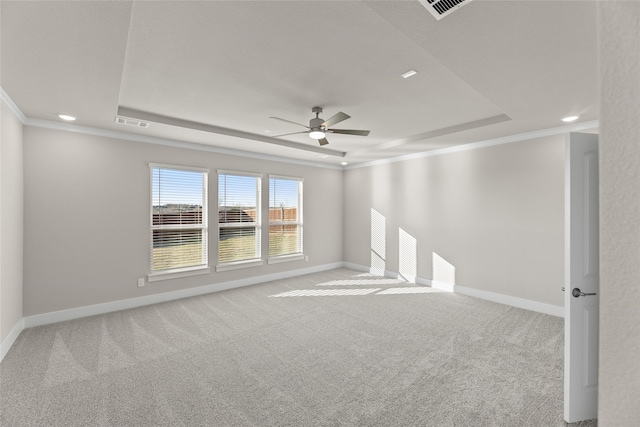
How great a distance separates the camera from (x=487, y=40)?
6.48 feet

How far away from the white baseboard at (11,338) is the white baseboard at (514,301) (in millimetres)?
6237

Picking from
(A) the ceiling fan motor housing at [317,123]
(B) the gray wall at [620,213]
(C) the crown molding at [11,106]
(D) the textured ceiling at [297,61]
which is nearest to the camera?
(B) the gray wall at [620,213]

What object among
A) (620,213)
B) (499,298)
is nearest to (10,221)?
(620,213)

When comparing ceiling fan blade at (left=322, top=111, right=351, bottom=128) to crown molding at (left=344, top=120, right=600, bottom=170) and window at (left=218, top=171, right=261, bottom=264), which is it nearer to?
crown molding at (left=344, top=120, right=600, bottom=170)

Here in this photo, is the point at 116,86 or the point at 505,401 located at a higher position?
the point at 116,86

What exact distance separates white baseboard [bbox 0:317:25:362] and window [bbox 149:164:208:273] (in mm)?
1546

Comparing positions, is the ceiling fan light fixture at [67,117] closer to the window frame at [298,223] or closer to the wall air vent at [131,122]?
the wall air vent at [131,122]

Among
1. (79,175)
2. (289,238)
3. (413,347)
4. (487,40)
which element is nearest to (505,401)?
(413,347)

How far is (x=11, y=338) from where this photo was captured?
317 centimetres

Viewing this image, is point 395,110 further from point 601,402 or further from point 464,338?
point 601,402

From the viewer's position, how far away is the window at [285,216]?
6.23 metres

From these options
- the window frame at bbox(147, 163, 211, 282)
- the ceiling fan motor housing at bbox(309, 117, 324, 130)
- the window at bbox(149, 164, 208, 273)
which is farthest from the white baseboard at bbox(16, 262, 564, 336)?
the ceiling fan motor housing at bbox(309, 117, 324, 130)

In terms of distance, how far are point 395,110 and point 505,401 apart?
3247 mm

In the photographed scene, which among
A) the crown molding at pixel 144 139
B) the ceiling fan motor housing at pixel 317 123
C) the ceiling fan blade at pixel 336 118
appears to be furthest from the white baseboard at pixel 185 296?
the ceiling fan blade at pixel 336 118
